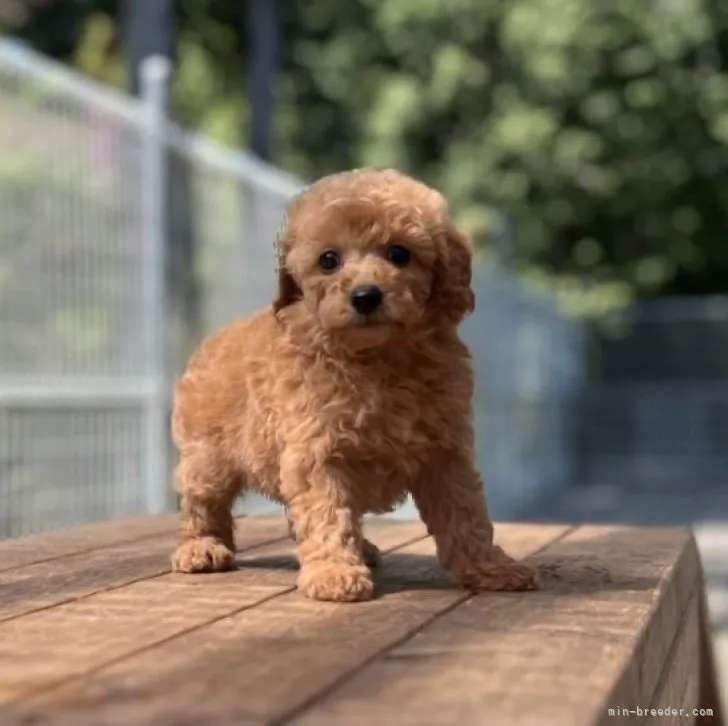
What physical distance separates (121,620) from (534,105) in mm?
17314

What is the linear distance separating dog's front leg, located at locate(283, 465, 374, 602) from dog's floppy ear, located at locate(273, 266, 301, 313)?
36 centimetres

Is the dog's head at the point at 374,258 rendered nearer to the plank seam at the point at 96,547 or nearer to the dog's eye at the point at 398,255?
the dog's eye at the point at 398,255

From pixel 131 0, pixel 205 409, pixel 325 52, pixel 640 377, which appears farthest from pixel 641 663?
pixel 325 52

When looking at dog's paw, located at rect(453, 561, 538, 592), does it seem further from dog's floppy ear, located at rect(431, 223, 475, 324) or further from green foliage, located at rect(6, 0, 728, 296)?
green foliage, located at rect(6, 0, 728, 296)

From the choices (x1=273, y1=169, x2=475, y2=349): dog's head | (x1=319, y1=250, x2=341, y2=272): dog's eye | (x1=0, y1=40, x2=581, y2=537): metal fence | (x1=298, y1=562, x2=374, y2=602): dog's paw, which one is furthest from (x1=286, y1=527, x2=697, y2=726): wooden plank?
(x1=0, y1=40, x2=581, y2=537): metal fence

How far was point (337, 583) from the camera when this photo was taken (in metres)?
2.86

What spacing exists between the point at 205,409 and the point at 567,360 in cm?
1498

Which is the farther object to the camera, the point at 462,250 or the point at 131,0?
the point at 131,0

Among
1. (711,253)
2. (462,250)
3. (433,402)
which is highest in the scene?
(711,253)

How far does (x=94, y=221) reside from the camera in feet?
20.4

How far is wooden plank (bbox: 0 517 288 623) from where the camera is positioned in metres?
2.95

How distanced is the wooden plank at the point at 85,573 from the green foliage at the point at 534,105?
14088mm

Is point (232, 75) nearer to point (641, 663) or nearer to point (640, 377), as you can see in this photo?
point (640, 377)

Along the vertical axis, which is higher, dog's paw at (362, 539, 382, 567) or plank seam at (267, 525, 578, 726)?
dog's paw at (362, 539, 382, 567)
